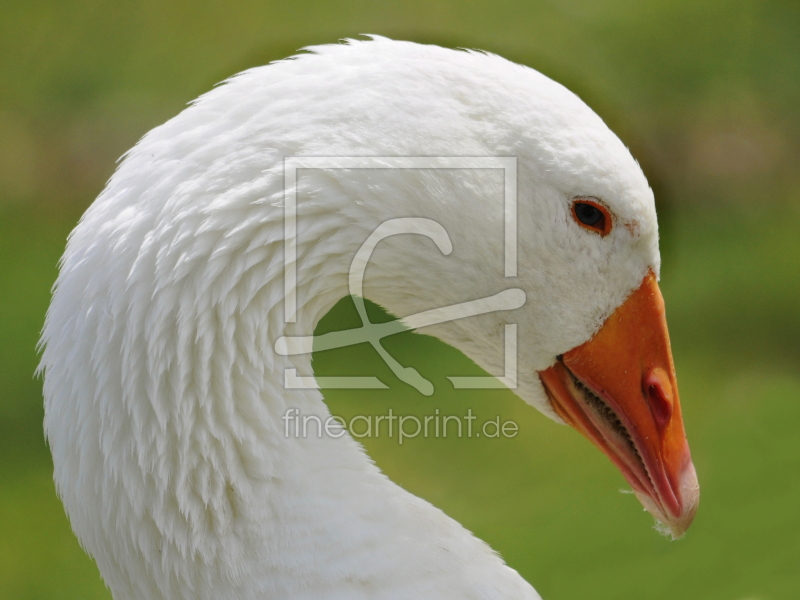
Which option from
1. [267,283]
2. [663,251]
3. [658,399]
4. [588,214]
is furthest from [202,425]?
[663,251]

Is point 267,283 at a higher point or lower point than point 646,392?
higher

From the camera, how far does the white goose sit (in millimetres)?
1681

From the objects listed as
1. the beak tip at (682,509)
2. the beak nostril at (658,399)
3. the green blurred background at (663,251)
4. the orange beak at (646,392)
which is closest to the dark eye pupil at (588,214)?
the orange beak at (646,392)

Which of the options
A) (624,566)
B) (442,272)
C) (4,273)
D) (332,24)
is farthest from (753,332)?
(4,273)

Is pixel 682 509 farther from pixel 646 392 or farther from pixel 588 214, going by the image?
pixel 588 214

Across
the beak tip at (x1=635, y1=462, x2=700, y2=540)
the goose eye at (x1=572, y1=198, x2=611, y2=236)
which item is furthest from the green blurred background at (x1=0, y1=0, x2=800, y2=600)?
the goose eye at (x1=572, y1=198, x2=611, y2=236)

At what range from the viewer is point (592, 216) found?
72.2 inches

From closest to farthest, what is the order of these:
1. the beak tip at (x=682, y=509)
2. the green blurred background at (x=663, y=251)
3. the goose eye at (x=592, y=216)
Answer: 1. the goose eye at (x=592, y=216)
2. the beak tip at (x=682, y=509)
3. the green blurred background at (x=663, y=251)

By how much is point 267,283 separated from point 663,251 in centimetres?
537

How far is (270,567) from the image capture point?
172 cm

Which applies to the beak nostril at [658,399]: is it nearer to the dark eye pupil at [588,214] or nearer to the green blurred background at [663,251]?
the dark eye pupil at [588,214]

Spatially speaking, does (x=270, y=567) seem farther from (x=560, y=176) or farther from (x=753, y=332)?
(x=753, y=332)

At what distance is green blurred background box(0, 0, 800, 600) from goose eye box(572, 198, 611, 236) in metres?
3.07

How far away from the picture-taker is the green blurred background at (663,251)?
4.78m
